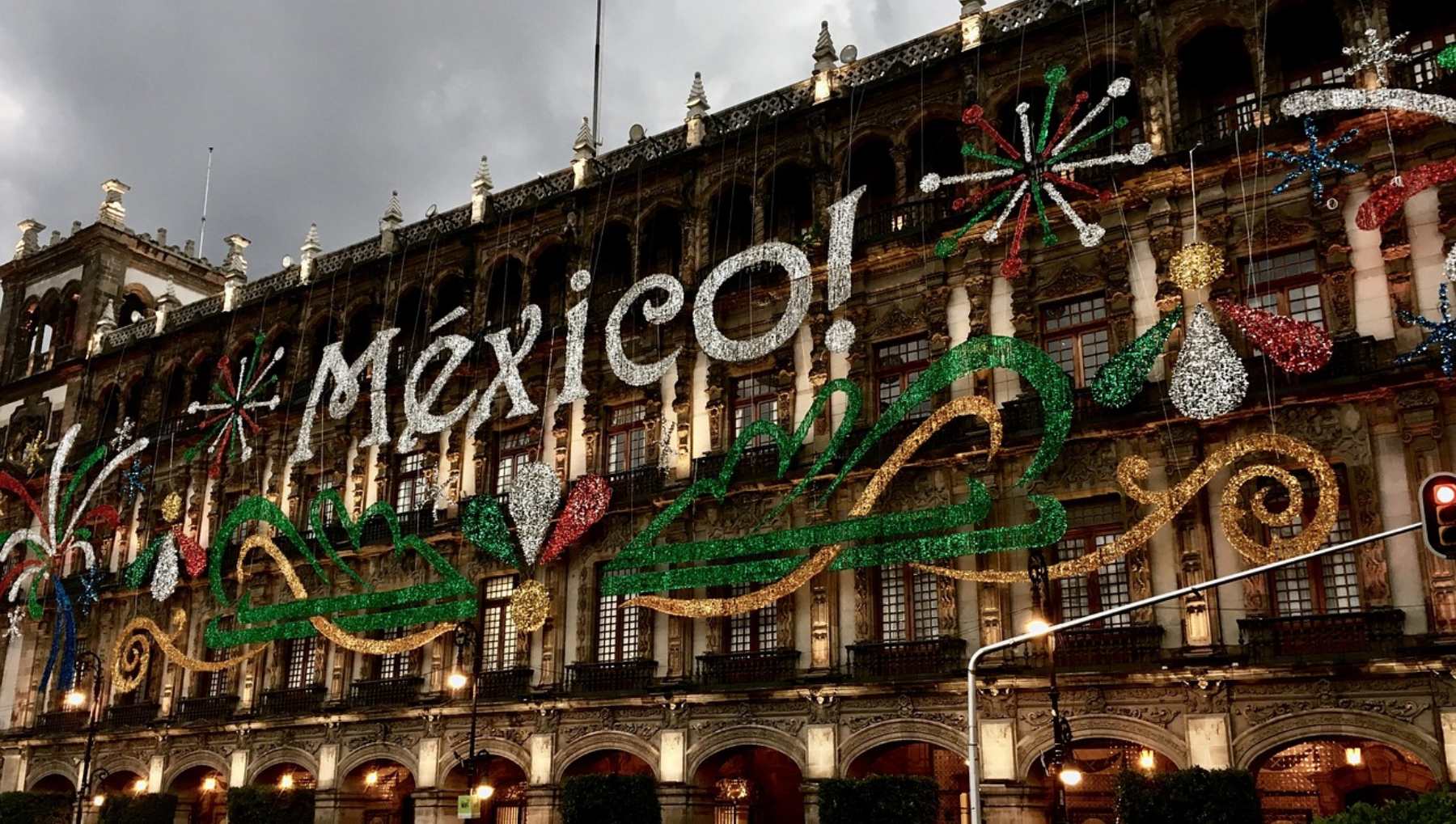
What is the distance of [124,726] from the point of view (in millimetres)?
41094

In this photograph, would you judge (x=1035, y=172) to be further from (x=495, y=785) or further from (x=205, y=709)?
(x=205, y=709)

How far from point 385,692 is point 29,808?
1395 cm

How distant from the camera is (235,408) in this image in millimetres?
42500

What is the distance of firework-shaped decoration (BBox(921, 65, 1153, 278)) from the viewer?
27875mm

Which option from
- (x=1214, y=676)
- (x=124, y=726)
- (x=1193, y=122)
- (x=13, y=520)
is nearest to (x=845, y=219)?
(x=1193, y=122)

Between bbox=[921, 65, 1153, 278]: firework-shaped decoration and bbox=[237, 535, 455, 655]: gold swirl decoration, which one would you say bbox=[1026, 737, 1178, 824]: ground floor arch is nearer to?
bbox=[921, 65, 1153, 278]: firework-shaped decoration

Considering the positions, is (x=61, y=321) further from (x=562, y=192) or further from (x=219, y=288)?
(x=562, y=192)

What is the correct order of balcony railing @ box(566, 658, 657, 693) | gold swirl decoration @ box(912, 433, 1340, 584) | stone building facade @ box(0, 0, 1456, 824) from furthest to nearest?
balcony railing @ box(566, 658, 657, 693) → stone building facade @ box(0, 0, 1456, 824) → gold swirl decoration @ box(912, 433, 1340, 584)

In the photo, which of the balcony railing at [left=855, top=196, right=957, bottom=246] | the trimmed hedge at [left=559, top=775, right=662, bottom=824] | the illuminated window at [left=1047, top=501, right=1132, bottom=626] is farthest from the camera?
the balcony railing at [left=855, top=196, right=957, bottom=246]

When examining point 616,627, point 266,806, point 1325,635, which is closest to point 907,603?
point 616,627

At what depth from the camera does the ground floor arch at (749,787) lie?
29609mm

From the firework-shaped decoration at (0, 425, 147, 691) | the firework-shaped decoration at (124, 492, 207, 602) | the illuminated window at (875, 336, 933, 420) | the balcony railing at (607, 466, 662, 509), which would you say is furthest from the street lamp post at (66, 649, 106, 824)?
the illuminated window at (875, 336, 933, 420)

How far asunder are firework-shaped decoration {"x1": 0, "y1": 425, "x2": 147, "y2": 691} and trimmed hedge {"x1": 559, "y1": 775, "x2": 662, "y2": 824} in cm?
2339

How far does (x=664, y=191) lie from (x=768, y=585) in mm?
11643
